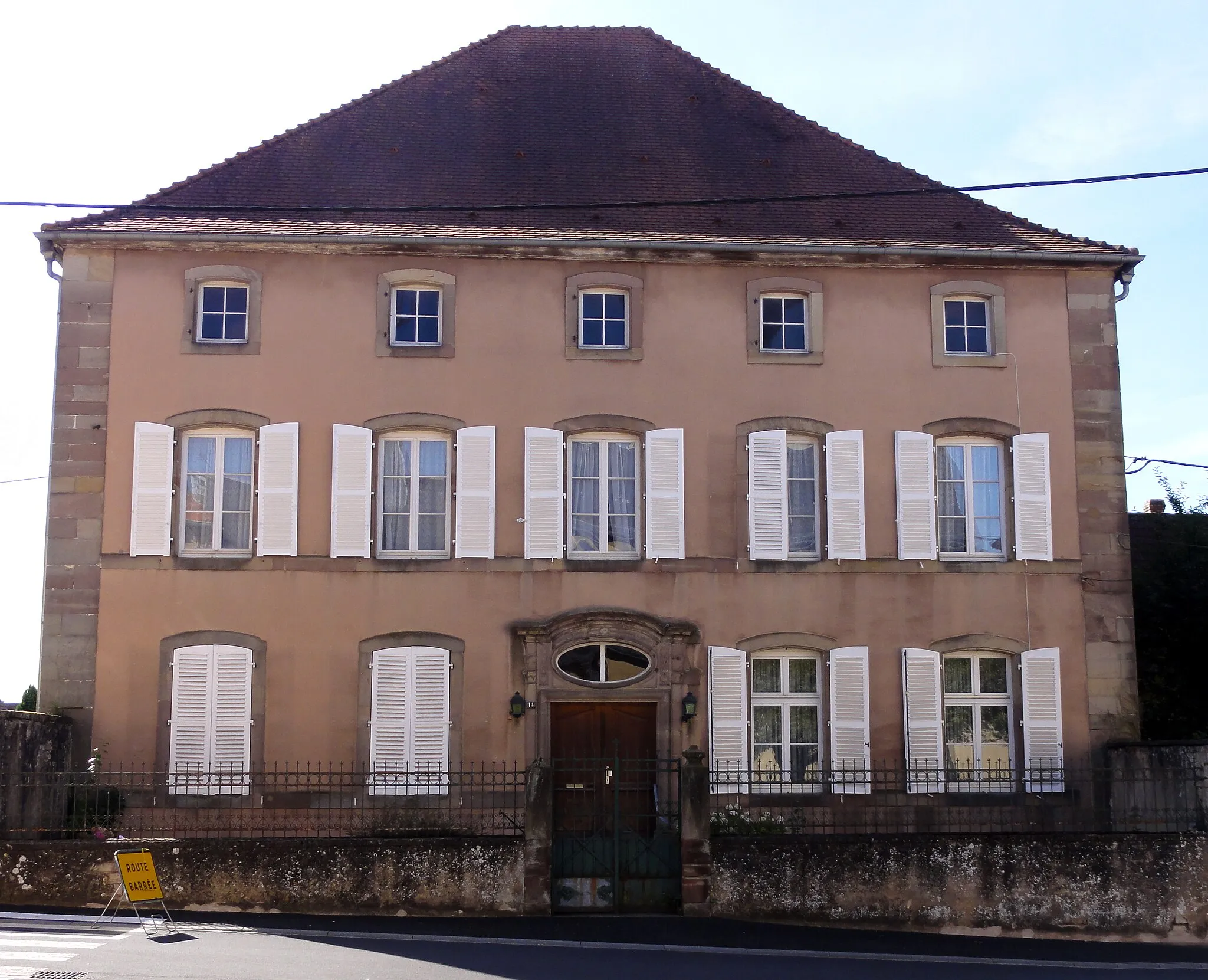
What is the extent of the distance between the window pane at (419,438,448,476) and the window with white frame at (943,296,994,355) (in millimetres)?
6353

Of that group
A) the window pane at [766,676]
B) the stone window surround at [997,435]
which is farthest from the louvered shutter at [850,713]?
the stone window surround at [997,435]

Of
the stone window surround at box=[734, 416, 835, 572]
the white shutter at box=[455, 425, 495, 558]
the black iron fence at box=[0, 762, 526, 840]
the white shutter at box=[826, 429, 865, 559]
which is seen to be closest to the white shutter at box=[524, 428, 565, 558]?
the white shutter at box=[455, 425, 495, 558]

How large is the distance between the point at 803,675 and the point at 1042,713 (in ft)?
9.30

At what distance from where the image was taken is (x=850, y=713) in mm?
16219

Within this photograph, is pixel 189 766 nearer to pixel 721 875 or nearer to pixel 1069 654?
pixel 721 875

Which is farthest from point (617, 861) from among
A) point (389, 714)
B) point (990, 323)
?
point (990, 323)

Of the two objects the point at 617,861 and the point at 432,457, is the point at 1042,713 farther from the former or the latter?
the point at 432,457

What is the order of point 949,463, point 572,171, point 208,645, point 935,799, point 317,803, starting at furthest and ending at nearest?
Answer: point 572,171, point 949,463, point 935,799, point 208,645, point 317,803

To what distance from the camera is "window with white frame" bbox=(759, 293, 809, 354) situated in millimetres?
17125

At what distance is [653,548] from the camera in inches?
643

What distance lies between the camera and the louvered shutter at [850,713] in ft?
52.9

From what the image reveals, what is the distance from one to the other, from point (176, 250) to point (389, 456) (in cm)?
353

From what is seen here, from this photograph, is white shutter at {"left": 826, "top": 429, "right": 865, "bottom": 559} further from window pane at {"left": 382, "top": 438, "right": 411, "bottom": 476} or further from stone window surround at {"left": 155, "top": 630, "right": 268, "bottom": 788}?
stone window surround at {"left": 155, "top": 630, "right": 268, "bottom": 788}

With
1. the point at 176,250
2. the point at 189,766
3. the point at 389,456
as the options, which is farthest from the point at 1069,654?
the point at 176,250
